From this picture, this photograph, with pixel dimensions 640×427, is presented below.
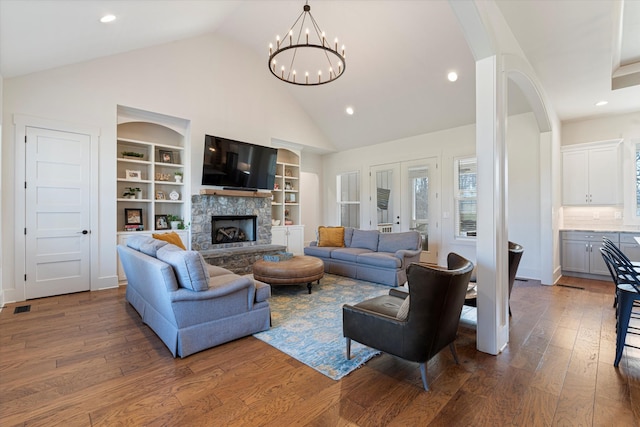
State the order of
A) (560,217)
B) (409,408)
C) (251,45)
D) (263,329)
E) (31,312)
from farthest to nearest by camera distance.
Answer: (251,45)
(560,217)
(31,312)
(263,329)
(409,408)

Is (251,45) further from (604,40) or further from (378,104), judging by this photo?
(604,40)

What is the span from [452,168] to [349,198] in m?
2.97

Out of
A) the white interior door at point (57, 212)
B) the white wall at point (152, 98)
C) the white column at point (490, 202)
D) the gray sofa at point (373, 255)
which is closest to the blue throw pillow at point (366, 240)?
the gray sofa at point (373, 255)

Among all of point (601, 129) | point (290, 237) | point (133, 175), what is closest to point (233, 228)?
point (290, 237)

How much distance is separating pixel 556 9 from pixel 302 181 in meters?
6.43

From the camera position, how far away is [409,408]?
76.6 inches

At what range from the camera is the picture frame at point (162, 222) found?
19.0 ft

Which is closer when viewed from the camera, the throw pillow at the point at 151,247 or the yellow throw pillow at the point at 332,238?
the throw pillow at the point at 151,247

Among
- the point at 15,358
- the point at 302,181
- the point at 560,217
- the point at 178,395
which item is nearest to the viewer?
the point at 178,395

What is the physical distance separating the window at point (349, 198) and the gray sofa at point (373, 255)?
213 centimetres

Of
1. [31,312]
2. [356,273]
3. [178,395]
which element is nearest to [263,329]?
[178,395]

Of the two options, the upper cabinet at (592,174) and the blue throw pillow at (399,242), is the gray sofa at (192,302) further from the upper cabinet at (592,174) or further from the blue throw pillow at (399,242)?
the upper cabinet at (592,174)

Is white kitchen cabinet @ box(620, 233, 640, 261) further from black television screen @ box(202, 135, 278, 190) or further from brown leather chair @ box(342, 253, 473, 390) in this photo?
black television screen @ box(202, 135, 278, 190)

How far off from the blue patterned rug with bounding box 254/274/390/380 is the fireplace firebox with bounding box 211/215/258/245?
2.20 m
